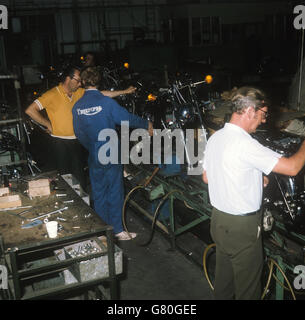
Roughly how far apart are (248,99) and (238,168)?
47 centimetres

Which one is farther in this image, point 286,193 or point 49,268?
point 286,193

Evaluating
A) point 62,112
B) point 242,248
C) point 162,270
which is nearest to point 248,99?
point 242,248

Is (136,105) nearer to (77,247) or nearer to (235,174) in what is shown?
(77,247)

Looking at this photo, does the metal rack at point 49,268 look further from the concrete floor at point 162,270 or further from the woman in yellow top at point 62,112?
the woman in yellow top at point 62,112

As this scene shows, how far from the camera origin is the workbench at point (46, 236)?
9.21 feet

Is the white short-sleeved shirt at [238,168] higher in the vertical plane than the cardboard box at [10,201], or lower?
higher

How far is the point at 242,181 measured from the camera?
2.57 meters

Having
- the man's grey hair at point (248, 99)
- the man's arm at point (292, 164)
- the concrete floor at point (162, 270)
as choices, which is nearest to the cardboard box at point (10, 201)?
the concrete floor at point (162, 270)

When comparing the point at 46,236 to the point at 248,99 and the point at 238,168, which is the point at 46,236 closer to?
the point at 238,168

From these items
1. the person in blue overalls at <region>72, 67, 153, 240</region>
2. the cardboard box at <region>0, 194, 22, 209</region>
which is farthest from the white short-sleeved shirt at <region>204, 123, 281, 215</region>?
the cardboard box at <region>0, 194, 22, 209</region>

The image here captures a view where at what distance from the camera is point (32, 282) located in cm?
384

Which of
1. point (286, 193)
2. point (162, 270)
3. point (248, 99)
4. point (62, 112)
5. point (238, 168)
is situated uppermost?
point (248, 99)

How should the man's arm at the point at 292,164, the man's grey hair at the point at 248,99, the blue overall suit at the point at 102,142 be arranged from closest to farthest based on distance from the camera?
the man's arm at the point at 292,164
the man's grey hair at the point at 248,99
the blue overall suit at the point at 102,142

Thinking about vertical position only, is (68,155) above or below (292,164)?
below
